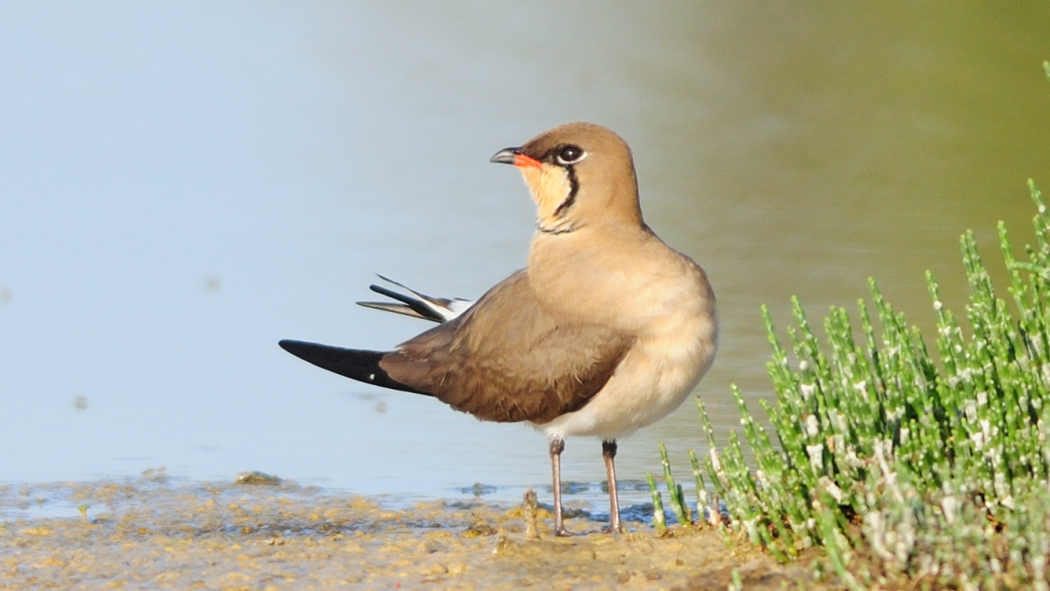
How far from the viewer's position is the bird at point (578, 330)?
5074 millimetres

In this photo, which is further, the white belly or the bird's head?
the bird's head

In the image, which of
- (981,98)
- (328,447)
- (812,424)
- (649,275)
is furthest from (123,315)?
(981,98)

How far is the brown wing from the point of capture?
201 inches

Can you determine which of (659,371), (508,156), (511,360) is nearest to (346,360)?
(511,360)

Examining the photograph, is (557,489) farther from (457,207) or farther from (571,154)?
(457,207)

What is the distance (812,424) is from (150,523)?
238 cm

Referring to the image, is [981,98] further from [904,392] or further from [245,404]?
[904,392]

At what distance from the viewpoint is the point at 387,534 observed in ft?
17.3

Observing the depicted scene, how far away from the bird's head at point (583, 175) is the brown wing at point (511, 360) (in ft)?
0.94

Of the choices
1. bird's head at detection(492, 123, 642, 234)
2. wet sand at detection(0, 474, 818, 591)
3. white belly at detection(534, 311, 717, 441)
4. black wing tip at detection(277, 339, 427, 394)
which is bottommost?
wet sand at detection(0, 474, 818, 591)

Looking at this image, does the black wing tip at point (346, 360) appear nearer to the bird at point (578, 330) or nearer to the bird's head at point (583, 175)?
the bird at point (578, 330)

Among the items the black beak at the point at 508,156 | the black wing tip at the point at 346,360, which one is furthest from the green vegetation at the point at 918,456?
the black wing tip at the point at 346,360

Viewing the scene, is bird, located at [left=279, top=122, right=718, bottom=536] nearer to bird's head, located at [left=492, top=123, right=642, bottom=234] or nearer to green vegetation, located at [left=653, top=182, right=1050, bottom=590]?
bird's head, located at [left=492, top=123, right=642, bottom=234]

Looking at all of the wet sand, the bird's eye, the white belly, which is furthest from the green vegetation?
the bird's eye
